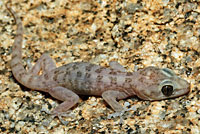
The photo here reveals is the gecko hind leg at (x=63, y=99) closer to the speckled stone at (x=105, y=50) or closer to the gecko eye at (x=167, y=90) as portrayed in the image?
the speckled stone at (x=105, y=50)

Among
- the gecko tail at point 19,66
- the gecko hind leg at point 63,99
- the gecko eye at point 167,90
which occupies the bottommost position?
the gecko hind leg at point 63,99

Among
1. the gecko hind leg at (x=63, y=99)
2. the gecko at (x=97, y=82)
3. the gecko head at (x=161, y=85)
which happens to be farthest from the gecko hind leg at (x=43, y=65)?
the gecko head at (x=161, y=85)

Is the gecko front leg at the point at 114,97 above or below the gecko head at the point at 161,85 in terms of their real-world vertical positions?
below

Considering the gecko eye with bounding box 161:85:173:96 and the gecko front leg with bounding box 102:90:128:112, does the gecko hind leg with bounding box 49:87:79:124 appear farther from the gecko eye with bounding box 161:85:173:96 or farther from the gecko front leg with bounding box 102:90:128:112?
the gecko eye with bounding box 161:85:173:96

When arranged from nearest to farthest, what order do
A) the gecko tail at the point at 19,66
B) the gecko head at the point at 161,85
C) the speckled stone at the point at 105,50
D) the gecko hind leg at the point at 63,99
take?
1. the speckled stone at the point at 105,50
2. the gecko head at the point at 161,85
3. the gecko hind leg at the point at 63,99
4. the gecko tail at the point at 19,66

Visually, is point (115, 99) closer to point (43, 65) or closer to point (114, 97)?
point (114, 97)

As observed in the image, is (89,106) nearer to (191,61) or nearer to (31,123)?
(31,123)

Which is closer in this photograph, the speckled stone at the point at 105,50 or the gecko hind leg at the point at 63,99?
the speckled stone at the point at 105,50

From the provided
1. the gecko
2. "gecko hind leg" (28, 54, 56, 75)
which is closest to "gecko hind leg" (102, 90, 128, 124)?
the gecko
